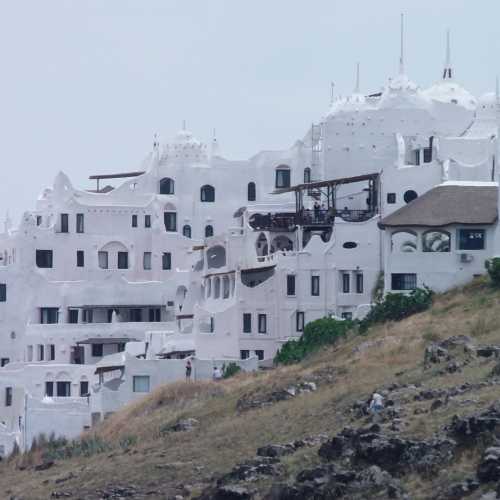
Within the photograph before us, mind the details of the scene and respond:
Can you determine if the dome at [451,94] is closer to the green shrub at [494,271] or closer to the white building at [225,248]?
the white building at [225,248]

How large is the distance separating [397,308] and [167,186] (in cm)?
2699

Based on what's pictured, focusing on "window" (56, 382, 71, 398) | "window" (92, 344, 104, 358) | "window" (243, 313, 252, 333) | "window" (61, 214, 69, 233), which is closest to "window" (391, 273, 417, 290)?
"window" (243, 313, 252, 333)

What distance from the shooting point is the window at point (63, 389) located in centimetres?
8511

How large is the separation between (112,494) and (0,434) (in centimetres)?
3006

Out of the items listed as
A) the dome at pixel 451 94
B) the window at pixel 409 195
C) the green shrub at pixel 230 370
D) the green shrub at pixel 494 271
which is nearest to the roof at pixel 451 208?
the green shrub at pixel 494 271

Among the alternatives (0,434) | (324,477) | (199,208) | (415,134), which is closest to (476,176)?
(415,134)

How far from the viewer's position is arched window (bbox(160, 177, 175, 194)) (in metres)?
96.3

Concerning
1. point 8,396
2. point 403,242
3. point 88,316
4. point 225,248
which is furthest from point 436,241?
point 8,396

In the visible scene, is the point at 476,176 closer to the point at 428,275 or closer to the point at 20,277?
the point at 428,275

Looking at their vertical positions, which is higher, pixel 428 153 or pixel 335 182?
pixel 428 153

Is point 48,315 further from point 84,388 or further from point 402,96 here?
point 402,96

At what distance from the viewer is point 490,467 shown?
37438mm

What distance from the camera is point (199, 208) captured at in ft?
315

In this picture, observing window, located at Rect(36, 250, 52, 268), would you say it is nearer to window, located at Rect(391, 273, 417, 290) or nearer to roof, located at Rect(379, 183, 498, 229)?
roof, located at Rect(379, 183, 498, 229)
